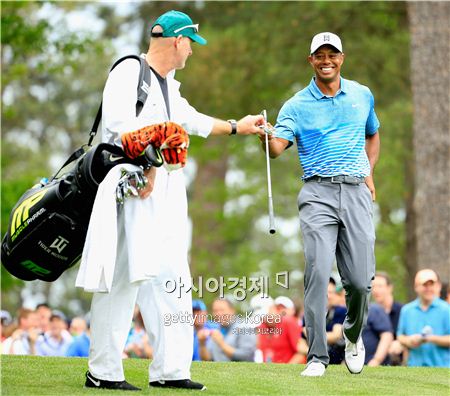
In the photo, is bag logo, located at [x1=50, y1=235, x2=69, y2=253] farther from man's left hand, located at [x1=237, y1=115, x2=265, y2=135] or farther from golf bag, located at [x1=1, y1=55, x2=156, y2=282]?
man's left hand, located at [x1=237, y1=115, x2=265, y2=135]

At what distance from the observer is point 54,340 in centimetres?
1462

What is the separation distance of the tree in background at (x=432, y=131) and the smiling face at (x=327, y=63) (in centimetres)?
875

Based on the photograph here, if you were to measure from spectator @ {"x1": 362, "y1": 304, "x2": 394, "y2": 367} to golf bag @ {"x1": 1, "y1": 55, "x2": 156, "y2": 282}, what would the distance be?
5151 mm

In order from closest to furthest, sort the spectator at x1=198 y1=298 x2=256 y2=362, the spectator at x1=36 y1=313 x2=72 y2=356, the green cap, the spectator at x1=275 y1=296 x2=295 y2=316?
the green cap, the spectator at x1=198 y1=298 x2=256 y2=362, the spectator at x1=275 y1=296 x2=295 y2=316, the spectator at x1=36 y1=313 x2=72 y2=356

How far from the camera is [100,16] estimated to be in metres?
26.7

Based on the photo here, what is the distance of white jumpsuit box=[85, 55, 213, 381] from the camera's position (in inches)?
258

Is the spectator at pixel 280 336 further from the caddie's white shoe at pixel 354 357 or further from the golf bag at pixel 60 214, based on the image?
the golf bag at pixel 60 214

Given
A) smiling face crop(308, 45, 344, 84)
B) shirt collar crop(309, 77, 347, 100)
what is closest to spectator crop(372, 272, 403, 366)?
shirt collar crop(309, 77, 347, 100)

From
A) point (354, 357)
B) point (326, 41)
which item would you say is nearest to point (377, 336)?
point (354, 357)

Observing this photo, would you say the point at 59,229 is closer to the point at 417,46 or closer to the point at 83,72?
the point at 417,46

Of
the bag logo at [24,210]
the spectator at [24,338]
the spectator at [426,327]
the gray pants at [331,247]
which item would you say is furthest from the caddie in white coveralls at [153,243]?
the spectator at [24,338]

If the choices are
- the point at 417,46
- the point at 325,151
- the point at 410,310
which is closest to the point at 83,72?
the point at 417,46

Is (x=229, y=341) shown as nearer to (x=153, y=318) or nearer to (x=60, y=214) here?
(x=153, y=318)

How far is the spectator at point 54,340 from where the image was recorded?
1439 cm
